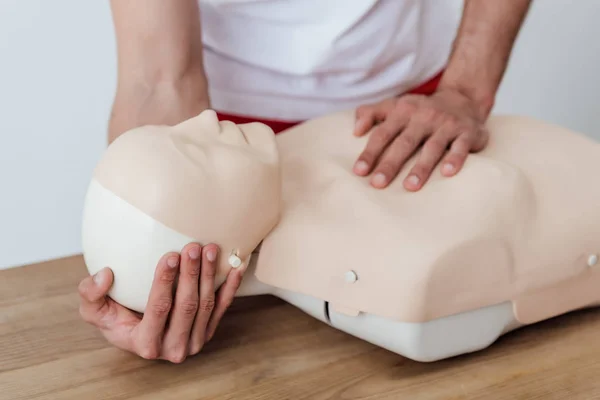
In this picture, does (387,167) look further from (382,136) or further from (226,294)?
(226,294)

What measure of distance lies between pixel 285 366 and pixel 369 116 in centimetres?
40

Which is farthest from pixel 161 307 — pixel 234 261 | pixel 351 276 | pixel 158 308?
pixel 351 276

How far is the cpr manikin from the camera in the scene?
85 centimetres

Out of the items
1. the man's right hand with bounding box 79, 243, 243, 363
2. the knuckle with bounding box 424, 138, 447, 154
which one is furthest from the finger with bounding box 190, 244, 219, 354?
the knuckle with bounding box 424, 138, 447, 154

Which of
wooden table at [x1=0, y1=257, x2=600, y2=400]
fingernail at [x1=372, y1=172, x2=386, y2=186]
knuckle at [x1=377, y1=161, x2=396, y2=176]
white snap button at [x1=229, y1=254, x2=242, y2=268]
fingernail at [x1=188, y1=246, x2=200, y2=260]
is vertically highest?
knuckle at [x1=377, y1=161, x2=396, y2=176]

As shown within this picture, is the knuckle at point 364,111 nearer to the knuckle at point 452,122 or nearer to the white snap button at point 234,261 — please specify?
the knuckle at point 452,122

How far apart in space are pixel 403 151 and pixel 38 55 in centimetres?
108

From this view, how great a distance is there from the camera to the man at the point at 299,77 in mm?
909

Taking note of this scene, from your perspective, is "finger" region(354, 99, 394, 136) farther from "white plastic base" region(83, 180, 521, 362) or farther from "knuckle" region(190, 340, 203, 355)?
"knuckle" region(190, 340, 203, 355)

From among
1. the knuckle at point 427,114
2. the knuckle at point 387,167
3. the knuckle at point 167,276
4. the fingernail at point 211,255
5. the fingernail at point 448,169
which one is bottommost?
the knuckle at point 167,276

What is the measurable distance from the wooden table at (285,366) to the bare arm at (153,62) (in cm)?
32

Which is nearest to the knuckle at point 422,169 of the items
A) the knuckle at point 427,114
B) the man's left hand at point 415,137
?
the man's left hand at point 415,137

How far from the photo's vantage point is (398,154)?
1.00m

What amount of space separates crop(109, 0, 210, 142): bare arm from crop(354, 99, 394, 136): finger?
Result: 253 millimetres
